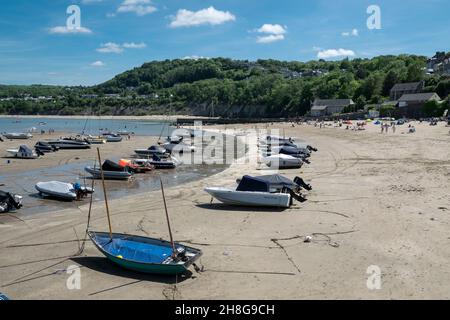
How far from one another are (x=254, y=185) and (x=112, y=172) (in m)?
15.3

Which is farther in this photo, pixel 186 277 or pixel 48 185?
pixel 48 185

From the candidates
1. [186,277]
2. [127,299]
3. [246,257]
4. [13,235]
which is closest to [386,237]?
[246,257]

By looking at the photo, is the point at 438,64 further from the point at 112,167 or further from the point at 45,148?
the point at 112,167

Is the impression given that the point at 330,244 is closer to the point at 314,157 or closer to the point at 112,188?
the point at 112,188

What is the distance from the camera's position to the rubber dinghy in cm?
1373

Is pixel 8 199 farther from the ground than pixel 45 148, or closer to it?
closer to it

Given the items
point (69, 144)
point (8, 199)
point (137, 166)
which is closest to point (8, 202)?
point (8, 199)

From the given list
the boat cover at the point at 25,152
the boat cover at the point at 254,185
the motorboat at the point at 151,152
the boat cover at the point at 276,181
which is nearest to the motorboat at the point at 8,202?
the boat cover at the point at 254,185

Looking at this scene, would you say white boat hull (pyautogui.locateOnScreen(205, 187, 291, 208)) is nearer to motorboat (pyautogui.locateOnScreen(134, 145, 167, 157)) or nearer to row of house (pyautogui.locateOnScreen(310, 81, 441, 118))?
motorboat (pyautogui.locateOnScreen(134, 145, 167, 157))

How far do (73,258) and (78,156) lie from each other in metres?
35.6

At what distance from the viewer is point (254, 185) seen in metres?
23.0

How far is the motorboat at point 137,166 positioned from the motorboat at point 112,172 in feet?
2.89

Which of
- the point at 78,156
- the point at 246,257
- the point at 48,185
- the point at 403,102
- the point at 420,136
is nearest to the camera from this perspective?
the point at 246,257

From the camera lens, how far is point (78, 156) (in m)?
49.6
